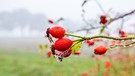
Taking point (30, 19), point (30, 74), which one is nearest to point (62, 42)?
point (30, 74)

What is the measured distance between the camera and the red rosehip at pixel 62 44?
3.49 ft

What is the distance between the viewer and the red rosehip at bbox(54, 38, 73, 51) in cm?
106

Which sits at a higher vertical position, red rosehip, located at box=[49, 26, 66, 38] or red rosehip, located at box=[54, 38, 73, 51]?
red rosehip, located at box=[49, 26, 66, 38]

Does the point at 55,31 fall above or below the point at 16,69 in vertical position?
above

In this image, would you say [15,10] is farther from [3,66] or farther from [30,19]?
[3,66]

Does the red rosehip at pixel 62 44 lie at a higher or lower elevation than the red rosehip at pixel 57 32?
lower

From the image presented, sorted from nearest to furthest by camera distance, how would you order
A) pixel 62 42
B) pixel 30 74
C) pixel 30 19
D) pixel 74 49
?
pixel 62 42, pixel 74 49, pixel 30 74, pixel 30 19

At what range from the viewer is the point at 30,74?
1566 cm

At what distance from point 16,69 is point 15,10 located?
89394 millimetres

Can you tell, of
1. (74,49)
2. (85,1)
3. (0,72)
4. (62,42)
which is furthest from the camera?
(0,72)

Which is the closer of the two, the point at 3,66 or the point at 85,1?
the point at 85,1

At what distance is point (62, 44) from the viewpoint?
106 cm

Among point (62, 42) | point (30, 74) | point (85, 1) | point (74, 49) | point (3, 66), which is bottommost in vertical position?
point (3, 66)

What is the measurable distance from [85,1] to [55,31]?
1674 millimetres
